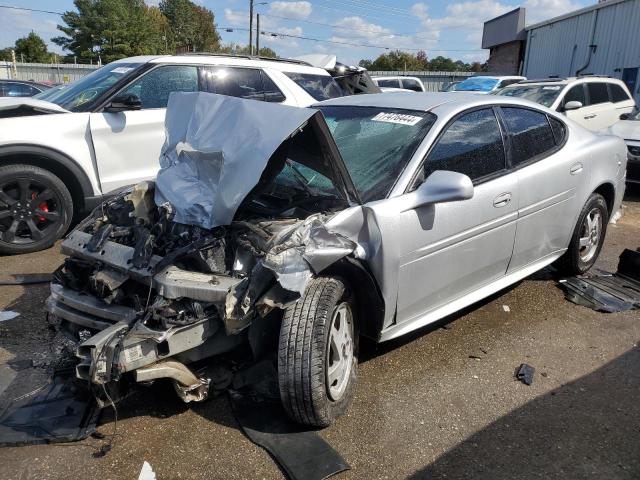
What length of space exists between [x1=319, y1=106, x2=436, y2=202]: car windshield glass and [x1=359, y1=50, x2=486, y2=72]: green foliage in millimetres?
67099

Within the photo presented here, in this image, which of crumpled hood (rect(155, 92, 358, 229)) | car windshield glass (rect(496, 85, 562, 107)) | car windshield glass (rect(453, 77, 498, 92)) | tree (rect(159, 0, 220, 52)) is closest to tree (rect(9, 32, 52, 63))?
tree (rect(159, 0, 220, 52))

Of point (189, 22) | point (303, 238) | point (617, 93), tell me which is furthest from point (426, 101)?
point (189, 22)

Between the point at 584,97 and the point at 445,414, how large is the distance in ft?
32.3

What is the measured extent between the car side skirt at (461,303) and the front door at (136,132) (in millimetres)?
3560

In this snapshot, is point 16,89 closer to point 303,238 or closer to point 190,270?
point 190,270

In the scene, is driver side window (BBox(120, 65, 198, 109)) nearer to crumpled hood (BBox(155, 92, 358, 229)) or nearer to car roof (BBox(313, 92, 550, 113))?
crumpled hood (BBox(155, 92, 358, 229))

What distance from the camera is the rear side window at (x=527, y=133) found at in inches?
155

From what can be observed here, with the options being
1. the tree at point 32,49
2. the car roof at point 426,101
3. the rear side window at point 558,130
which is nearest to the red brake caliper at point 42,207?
Result: the car roof at point 426,101

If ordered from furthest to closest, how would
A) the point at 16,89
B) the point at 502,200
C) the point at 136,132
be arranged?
the point at 16,89, the point at 136,132, the point at 502,200

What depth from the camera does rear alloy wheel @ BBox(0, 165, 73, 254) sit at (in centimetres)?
513

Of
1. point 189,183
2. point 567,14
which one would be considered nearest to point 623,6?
point 567,14

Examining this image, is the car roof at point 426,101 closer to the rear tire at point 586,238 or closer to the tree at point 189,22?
the rear tire at point 586,238

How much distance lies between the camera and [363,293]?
9.83ft

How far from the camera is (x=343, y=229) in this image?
2855mm
